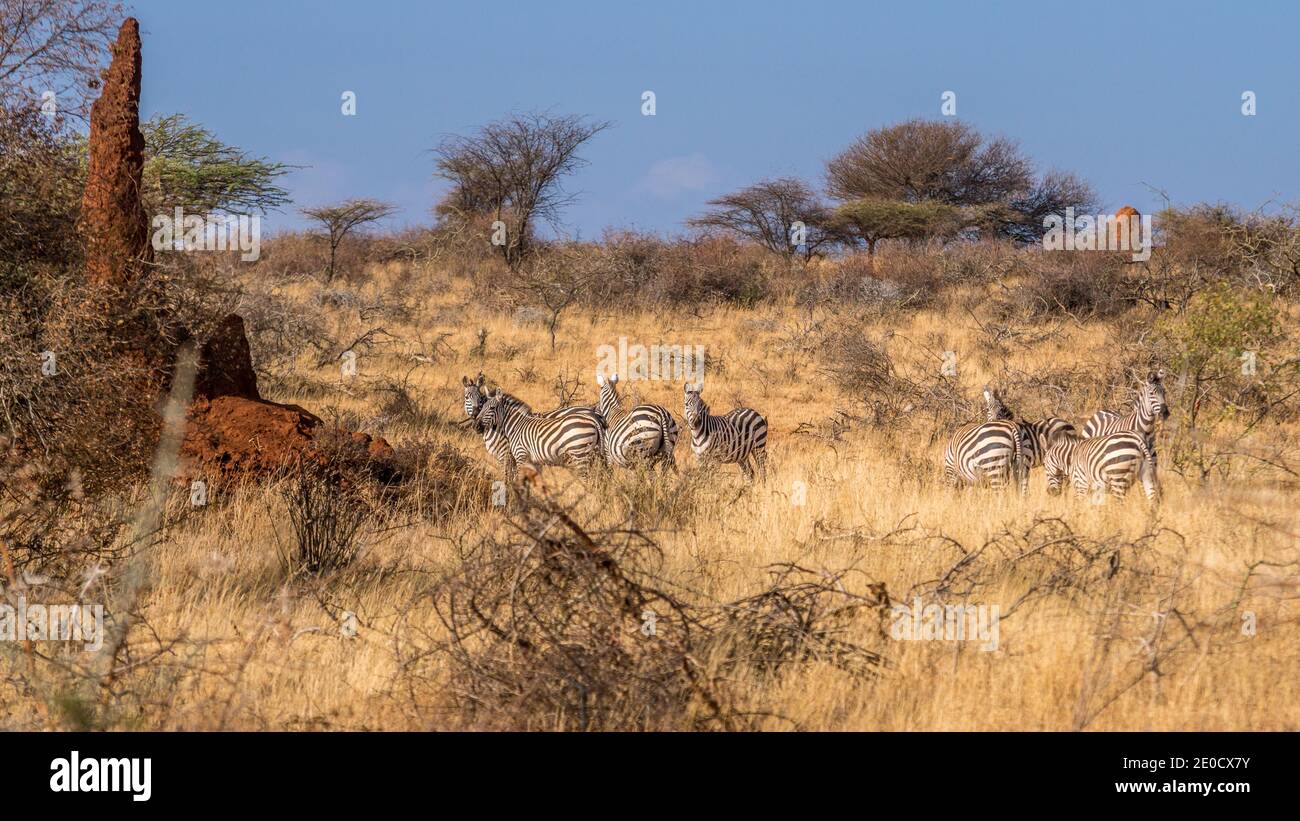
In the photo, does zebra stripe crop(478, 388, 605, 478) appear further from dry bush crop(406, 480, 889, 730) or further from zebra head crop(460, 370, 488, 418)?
dry bush crop(406, 480, 889, 730)

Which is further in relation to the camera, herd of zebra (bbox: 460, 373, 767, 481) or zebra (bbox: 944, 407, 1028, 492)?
herd of zebra (bbox: 460, 373, 767, 481)

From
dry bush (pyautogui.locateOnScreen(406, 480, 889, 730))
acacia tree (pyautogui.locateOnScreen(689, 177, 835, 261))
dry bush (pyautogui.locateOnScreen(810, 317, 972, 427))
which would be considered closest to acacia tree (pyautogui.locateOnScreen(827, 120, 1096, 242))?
acacia tree (pyautogui.locateOnScreen(689, 177, 835, 261))

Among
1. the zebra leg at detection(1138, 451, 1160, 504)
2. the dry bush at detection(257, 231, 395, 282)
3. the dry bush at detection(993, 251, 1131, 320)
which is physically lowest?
the zebra leg at detection(1138, 451, 1160, 504)

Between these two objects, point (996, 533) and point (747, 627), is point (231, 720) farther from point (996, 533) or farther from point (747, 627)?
point (996, 533)

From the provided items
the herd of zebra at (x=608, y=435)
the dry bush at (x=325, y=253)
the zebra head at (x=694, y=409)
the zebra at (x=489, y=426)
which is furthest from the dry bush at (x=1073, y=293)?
the dry bush at (x=325, y=253)

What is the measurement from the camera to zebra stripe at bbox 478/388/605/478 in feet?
36.3

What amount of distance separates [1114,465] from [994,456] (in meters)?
1.12

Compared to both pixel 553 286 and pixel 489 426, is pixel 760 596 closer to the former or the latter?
pixel 489 426

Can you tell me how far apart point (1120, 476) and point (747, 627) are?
4.83m

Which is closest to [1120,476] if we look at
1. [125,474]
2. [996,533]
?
[996,533]

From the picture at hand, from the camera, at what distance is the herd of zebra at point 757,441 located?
928cm

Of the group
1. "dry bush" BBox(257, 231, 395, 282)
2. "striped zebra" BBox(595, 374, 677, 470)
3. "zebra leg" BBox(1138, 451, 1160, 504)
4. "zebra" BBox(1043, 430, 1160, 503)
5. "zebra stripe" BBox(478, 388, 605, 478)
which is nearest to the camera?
"zebra leg" BBox(1138, 451, 1160, 504)

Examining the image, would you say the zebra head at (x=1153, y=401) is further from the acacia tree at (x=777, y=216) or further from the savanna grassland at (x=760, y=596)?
the acacia tree at (x=777, y=216)
